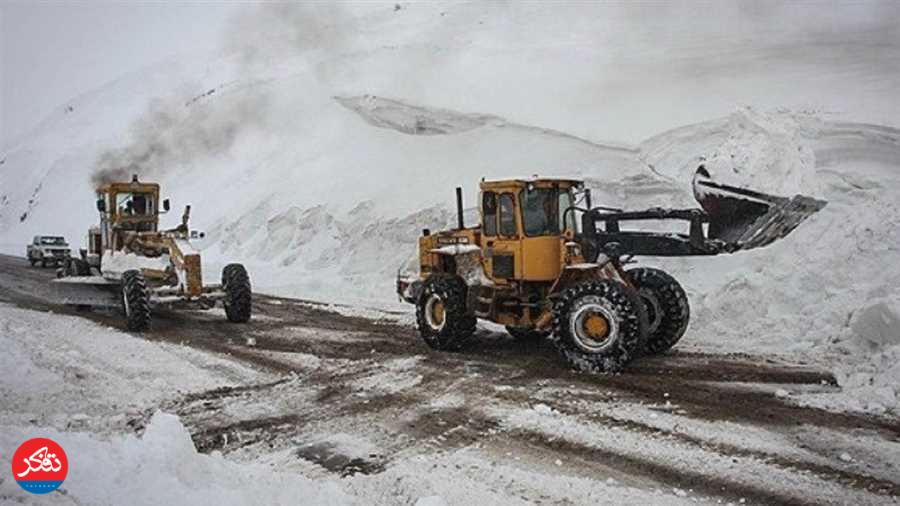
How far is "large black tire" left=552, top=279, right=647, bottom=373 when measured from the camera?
310 inches

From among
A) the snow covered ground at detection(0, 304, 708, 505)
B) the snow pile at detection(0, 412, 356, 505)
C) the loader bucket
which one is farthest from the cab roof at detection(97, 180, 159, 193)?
the loader bucket

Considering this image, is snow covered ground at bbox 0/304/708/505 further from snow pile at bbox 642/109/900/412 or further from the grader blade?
snow pile at bbox 642/109/900/412

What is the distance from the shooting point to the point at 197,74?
35156mm

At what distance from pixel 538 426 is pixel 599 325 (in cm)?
214

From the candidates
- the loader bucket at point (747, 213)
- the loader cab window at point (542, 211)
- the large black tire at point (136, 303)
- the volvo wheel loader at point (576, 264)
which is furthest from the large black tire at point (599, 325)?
the large black tire at point (136, 303)

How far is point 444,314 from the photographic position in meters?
9.59

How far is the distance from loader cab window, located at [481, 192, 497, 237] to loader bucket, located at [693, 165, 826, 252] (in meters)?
2.56

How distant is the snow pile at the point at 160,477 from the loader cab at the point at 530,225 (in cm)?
496

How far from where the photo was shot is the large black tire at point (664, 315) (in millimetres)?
9008

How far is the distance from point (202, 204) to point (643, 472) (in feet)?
83.6

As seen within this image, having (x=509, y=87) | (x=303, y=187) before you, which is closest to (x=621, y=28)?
(x=509, y=87)

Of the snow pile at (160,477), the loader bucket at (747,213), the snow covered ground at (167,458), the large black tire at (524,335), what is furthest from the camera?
the large black tire at (524,335)

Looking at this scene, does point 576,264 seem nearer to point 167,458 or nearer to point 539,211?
point 539,211

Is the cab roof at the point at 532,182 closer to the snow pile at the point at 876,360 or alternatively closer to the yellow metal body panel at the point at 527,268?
the yellow metal body panel at the point at 527,268
